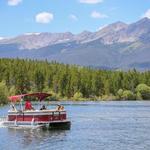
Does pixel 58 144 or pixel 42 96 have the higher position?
pixel 42 96

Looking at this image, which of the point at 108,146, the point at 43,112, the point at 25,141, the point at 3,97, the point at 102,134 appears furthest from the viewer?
the point at 3,97

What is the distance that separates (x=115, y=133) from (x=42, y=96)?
16091 mm

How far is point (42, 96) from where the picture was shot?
81.5 meters

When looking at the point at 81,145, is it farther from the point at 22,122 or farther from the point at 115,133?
the point at 22,122

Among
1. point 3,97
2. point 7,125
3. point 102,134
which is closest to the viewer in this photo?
point 102,134

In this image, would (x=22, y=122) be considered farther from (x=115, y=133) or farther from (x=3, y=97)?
(x=3, y=97)

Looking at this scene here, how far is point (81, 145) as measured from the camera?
57562mm

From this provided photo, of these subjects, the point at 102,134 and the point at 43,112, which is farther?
the point at 43,112

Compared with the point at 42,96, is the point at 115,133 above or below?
below

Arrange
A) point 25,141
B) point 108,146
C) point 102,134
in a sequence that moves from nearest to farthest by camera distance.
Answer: point 108,146
point 25,141
point 102,134

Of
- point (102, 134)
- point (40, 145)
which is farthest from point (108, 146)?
point (102, 134)

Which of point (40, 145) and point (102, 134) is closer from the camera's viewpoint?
point (40, 145)

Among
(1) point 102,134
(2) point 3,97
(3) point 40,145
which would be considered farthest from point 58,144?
(2) point 3,97

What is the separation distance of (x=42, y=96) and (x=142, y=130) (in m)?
17.2
